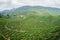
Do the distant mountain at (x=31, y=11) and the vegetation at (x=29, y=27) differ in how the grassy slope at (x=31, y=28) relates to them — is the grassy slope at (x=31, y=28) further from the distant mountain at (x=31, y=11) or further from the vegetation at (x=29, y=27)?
the distant mountain at (x=31, y=11)

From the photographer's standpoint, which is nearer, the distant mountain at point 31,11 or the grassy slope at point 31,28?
the grassy slope at point 31,28

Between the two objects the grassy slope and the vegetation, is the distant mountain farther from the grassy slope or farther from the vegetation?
the grassy slope

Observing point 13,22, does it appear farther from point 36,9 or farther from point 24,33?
point 36,9

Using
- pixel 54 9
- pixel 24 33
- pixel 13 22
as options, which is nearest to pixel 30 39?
pixel 24 33

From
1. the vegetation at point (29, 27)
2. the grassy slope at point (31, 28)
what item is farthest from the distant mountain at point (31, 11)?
the grassy slope at point (31, 28)

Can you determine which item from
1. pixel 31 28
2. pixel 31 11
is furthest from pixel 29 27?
pixel 31 11

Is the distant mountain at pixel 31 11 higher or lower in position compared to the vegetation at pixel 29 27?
higher

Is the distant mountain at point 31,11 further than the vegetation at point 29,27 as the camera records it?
Yes
